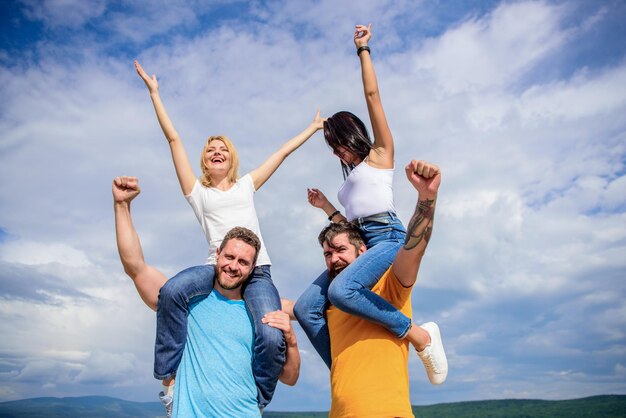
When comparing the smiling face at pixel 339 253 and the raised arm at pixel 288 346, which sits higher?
the smiling face at pixel 339 253

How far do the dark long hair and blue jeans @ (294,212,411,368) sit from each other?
1055mm

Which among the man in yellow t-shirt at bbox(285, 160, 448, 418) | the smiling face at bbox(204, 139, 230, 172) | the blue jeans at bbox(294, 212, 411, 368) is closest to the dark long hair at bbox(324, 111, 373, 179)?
the blue jeans at bbox(294, 212, 411, 368)

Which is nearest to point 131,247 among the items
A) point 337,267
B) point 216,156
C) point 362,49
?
point 216,156

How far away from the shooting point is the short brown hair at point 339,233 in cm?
667

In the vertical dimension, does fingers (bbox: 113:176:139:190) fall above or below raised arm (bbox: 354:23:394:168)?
below

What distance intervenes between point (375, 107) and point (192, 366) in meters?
4.31

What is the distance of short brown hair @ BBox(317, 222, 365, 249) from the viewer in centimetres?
667

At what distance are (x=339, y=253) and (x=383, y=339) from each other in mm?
1270

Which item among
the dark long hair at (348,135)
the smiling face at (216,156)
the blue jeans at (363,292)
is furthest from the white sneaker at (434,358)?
the smiling face at (216,156)

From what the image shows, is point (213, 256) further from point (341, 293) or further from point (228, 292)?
point (341, 293)

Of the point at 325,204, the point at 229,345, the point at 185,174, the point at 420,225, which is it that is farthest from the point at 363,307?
the point at 185,174

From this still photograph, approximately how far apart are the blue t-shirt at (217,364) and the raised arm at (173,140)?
6.64 ft

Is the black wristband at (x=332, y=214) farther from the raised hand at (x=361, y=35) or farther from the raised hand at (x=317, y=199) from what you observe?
the raised hand at (x=361, y=35)

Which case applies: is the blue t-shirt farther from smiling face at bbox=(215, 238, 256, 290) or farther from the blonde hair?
the blonde hair
